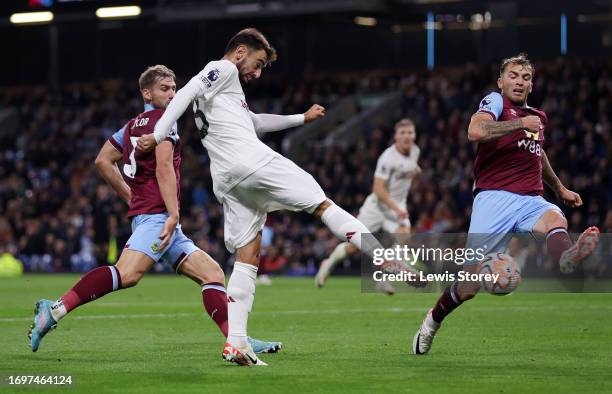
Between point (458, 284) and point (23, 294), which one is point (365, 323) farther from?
point (23, 294)

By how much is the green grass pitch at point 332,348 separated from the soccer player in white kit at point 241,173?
595mm

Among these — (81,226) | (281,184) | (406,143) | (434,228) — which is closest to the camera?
(281,184)

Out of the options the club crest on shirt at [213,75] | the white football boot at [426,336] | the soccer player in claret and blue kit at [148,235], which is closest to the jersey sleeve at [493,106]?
the white football boot at [426,336]

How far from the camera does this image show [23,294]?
18.4 metres

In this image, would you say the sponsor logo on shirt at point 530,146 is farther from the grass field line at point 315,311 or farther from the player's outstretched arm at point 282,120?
the grass field line at point 315,311

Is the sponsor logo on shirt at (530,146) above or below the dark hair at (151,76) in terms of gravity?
below

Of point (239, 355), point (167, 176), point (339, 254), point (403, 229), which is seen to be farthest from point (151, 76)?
point (339, 254)

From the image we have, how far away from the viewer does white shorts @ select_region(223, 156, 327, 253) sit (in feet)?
26.0

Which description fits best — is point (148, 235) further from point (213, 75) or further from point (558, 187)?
point (558, 187)

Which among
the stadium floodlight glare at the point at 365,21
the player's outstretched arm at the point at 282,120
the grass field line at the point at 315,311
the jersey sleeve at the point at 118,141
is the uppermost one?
the stadium floodlight glare at the point at 365,21

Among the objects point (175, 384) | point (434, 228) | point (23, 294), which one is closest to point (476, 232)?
point (175, 384)

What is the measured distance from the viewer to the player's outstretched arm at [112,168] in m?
9.62

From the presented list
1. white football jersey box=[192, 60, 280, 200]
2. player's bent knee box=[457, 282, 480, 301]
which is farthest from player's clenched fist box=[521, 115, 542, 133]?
white football jersey box=[192, 60, 280, 200]

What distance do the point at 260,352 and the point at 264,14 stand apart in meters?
24.0
